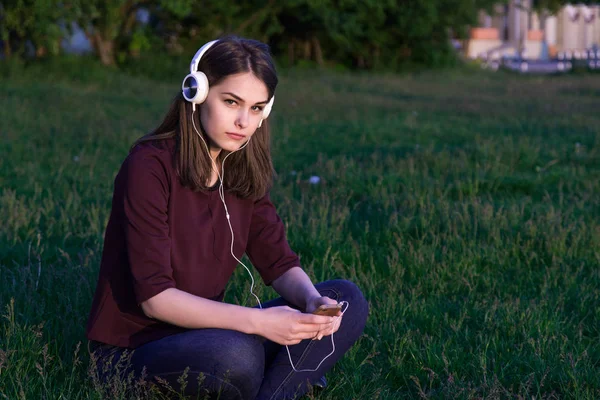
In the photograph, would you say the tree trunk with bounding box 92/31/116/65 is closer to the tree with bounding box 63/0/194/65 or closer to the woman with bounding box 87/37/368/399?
the tree with bounding box 63/0/194/65

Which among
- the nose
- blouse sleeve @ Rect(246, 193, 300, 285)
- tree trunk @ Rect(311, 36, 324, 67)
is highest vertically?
the nose

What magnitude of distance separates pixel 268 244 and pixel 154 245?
70cm

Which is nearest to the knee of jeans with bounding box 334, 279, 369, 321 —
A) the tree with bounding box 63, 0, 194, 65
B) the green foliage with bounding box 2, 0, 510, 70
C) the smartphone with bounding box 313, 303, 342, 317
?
the smartphone with bounding box 313, 303, 342, 317

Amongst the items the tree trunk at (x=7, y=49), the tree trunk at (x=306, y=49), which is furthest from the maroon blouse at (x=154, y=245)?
the tree trunk at (x=306, y=49)

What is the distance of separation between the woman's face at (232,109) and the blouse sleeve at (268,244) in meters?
0.44

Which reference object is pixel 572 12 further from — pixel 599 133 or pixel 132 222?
pixel 132 222

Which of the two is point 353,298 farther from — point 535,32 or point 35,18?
point 535,32

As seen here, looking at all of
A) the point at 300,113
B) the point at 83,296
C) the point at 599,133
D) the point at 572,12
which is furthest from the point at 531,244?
the point at 572,12

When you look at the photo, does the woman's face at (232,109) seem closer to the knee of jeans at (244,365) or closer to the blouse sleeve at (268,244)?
the blouse sleeve at (268,244)

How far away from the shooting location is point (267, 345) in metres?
3.67

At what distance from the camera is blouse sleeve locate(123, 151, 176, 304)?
3119 millimetres

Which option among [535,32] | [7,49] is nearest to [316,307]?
[7,49]

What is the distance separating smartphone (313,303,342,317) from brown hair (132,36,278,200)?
613mm

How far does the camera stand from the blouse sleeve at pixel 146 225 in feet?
10.2
